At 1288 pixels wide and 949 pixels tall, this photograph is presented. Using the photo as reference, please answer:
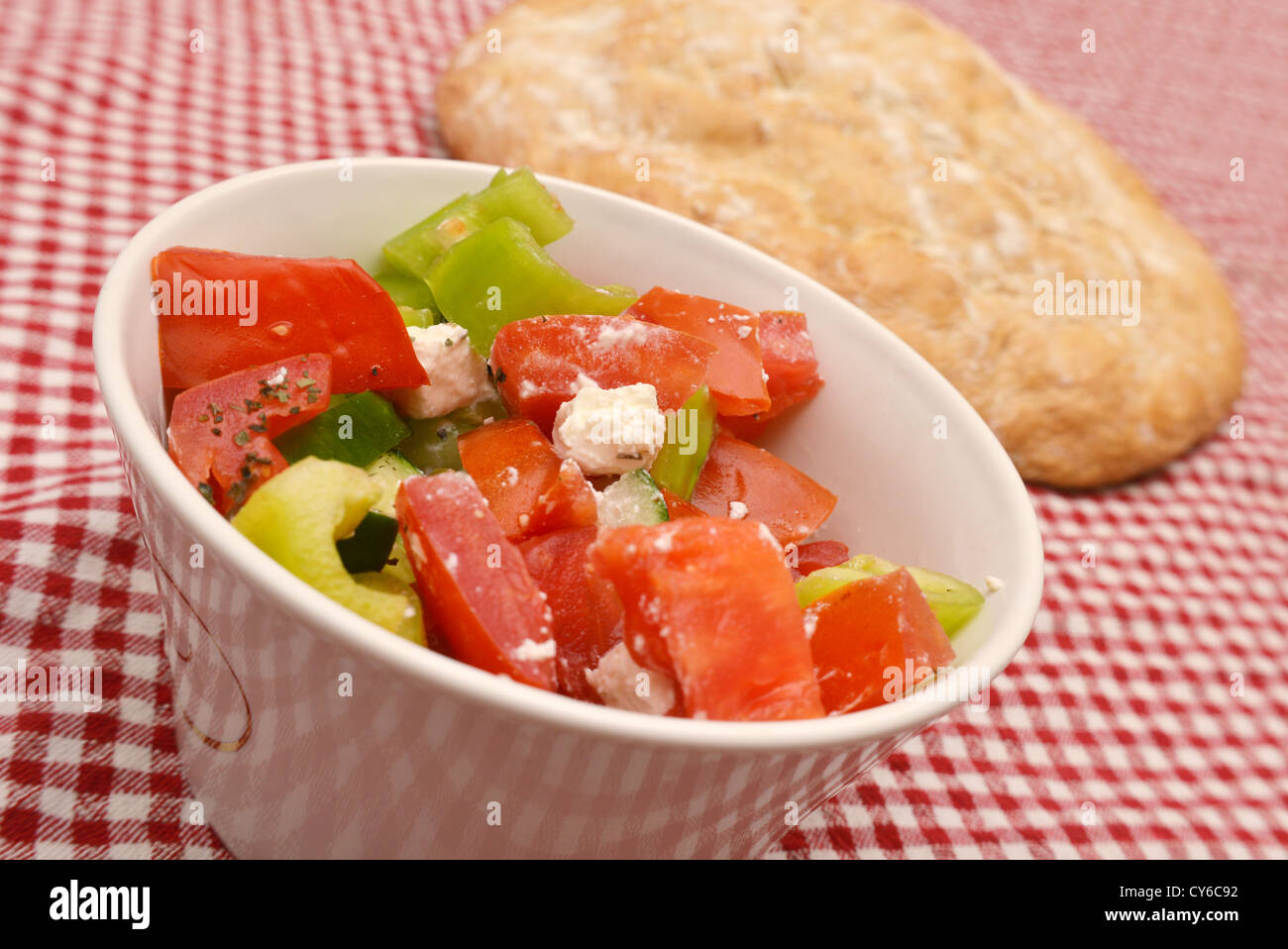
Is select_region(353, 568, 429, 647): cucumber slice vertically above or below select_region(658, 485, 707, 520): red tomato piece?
above

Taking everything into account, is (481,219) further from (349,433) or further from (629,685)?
(629,685)

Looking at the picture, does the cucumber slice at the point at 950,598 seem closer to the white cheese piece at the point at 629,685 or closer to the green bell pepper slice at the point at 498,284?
the white cheese piece at the point at 629,685

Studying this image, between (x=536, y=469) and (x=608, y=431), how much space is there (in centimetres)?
7

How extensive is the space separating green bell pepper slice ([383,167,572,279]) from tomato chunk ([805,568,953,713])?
521mm

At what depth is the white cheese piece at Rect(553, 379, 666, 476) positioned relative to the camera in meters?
0.92

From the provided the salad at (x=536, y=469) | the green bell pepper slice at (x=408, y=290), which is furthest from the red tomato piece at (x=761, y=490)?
the green bell pepper slice at (x=408, y=290)

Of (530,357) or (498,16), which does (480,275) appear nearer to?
(530,357)

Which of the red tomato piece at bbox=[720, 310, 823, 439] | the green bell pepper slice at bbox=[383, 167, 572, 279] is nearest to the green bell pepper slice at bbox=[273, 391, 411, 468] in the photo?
the green bell pepper slice at bbox=[383, 167, 572, 279]

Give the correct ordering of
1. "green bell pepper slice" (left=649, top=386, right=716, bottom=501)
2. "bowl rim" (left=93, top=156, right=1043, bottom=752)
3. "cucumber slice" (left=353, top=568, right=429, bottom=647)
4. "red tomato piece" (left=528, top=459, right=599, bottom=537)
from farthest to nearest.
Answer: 1. "green bell pepper slice" (left=649, top=386, right=716, bottom=501)
2. "red tomato piece" (left=528, top=459, right=599, bottom=537)
3. "cucumber slice" (left=353, top=568, right=429, bottom=647)
4. "bowl rim" (left=93, top=156, right=1043, bottom=752)

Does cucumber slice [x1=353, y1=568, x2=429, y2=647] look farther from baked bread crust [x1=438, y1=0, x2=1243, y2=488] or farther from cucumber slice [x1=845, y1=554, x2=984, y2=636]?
baked bread crust [x1=438, y1=0, x2=1243, y2=488]

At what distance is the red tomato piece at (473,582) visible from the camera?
74 cm

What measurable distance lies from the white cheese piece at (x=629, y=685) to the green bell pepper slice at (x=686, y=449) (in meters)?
0.25

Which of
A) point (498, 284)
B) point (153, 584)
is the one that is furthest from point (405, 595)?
point (153, 584)
